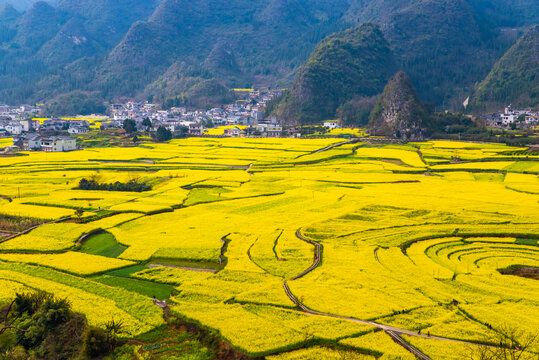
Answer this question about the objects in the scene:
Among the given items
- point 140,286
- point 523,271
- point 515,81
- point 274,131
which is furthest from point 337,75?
point 140,286

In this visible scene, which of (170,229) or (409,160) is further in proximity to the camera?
(409,160)

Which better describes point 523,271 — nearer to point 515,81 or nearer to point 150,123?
point 150,123

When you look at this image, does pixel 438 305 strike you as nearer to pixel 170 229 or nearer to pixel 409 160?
pixel 170 229

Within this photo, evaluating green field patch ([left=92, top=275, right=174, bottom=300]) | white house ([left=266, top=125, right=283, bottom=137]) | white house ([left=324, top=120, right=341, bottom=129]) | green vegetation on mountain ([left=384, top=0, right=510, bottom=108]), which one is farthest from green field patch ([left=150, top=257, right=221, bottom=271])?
green vegetation on mountain ([left=384, top=0, right=510, bottom=108])

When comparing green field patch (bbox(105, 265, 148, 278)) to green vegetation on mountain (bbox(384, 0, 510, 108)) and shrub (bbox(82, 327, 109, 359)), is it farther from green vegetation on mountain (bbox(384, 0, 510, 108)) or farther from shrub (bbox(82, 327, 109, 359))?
green vegetation on mountain (bbox(384, 0, 510, 108))

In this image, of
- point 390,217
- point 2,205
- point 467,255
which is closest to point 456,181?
point 390,217

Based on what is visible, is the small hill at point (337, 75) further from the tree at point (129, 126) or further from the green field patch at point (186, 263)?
the green field patch at point (186, 263)
